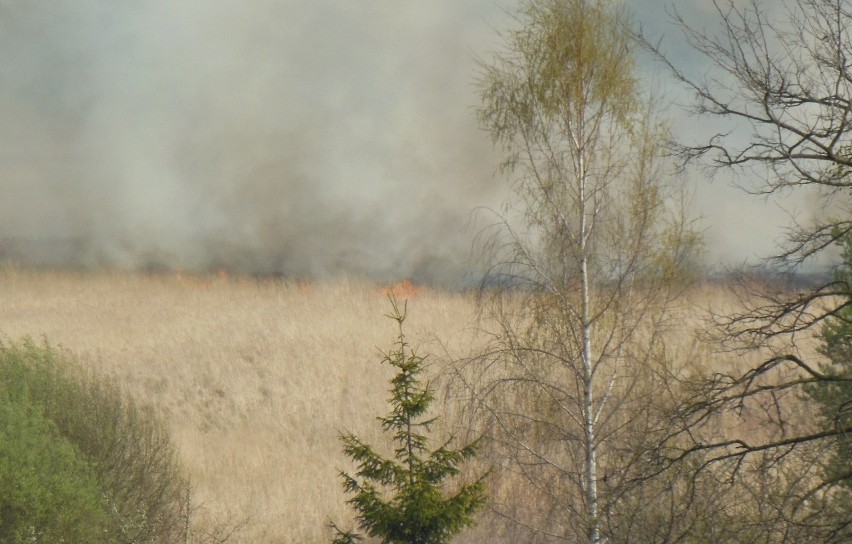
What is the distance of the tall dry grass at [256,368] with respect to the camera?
19.9 m

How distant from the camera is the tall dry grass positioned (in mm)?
19875

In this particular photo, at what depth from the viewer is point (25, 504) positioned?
11.4 meters

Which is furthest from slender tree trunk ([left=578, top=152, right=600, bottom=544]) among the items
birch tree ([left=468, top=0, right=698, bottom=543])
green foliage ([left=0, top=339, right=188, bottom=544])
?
green foliage ([left=0, top=339, right=188, bottom=544])

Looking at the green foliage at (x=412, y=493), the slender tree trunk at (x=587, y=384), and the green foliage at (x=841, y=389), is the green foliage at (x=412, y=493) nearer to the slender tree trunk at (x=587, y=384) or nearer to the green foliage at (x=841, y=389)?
the slender tree trunk at (x=587, y=384)

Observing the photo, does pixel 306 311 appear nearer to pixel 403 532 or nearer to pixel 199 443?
pixel 199 443

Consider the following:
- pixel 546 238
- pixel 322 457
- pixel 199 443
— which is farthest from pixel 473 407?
pixel 199 443

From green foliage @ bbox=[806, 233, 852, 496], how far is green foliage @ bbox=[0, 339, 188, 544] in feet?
28.8

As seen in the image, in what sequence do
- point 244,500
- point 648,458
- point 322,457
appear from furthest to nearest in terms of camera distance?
1. point 322,457
2. point 244,500
3. point 648,458

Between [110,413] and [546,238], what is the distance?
25.0 feet

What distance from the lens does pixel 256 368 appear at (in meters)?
28.8

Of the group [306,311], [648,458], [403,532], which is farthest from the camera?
[306,311]

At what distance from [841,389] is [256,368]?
20.0 meters

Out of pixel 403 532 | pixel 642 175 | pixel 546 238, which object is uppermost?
pixel 642 175

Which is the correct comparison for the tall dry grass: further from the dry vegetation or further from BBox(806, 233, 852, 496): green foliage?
BBox(806, 233, 852, 496): green foliage
